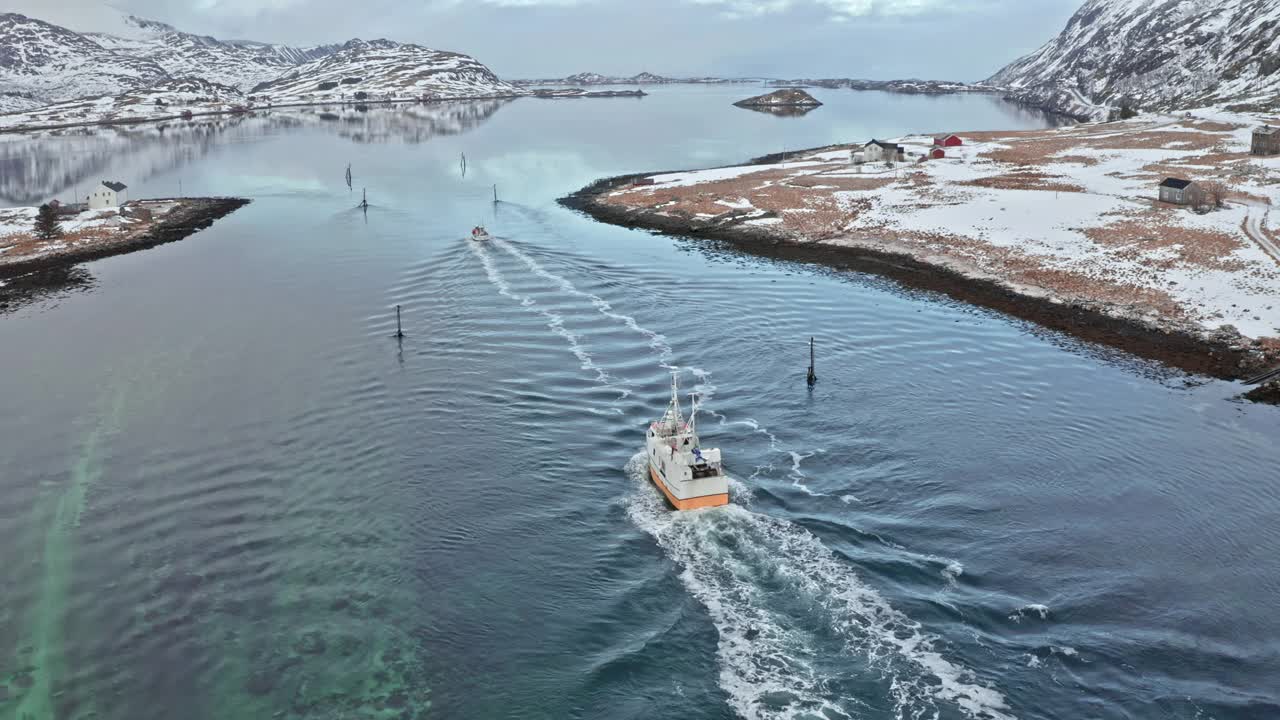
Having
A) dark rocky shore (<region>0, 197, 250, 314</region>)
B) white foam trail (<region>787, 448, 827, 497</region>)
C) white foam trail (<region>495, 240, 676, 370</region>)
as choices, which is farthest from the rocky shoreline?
white foam trail (<region>787, 448, 827, 497</region>)

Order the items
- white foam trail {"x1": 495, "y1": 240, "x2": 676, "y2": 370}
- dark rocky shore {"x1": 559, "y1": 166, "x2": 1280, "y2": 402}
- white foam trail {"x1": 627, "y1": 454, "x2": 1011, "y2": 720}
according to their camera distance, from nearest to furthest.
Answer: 1. white foam trail {"x1": 627, "y1": 454, "x2": 1011, "y2": 720}
2. dark rocky shore {"x1": 559, "y1": 166, "x2": 1280, "y2": 402}
3. white foam trail {"x1": 495, "y1": 240, "x2": 676, "y2": 370}

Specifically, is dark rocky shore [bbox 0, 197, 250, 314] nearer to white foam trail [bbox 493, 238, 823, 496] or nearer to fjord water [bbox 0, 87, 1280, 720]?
fjord water [bbox 0, 87, 1280, 720]

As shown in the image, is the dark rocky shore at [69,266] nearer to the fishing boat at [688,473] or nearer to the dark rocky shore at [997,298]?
the dark rocky shore at [997,298]

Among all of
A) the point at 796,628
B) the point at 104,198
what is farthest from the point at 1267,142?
the point at 104,198

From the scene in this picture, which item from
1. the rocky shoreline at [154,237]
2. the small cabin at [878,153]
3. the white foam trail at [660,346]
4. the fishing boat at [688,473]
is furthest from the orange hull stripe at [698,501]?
the small cabin at [878,153]

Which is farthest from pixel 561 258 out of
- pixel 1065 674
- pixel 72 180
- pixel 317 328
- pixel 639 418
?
pixel 72 180

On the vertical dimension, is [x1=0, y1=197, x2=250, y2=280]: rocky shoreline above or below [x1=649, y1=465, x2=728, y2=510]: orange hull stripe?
above
